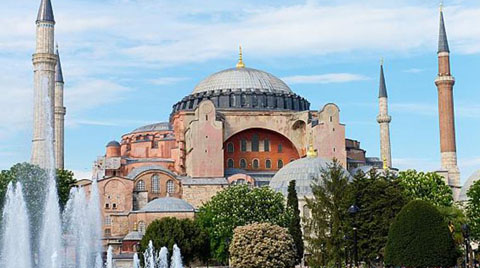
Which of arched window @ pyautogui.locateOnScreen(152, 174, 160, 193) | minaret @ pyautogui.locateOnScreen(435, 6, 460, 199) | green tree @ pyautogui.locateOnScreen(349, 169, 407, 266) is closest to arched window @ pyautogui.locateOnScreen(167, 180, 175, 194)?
arched window @ pyautogui.locateOnScreen(152, 174, 160, 193)

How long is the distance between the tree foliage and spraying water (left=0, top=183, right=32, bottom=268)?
11164 mm

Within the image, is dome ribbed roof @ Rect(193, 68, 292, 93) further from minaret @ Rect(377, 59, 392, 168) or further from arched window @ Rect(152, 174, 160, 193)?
arched window @ Rect(152, 174, 160, 193)

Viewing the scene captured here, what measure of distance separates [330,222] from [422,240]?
280 inches

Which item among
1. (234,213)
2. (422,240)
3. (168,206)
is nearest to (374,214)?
(422,240)

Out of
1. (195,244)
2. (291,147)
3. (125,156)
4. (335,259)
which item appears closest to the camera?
(335,259)

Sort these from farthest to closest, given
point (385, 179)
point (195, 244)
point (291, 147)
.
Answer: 1. point (291, 147)
2. point (195, 244)
3. point (385, 179)

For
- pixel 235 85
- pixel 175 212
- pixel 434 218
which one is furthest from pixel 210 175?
pixel 434 218

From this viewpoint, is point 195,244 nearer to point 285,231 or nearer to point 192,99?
point 285,231

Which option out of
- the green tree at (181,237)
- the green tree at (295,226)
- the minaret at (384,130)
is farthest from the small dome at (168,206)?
the minaret at (384,130)

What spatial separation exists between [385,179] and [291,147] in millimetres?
20680

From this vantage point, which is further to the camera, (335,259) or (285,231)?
(285,231)

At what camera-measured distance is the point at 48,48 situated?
45781 millimetres

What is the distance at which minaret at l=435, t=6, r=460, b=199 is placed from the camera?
49812mm

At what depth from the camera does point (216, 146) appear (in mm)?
49812
